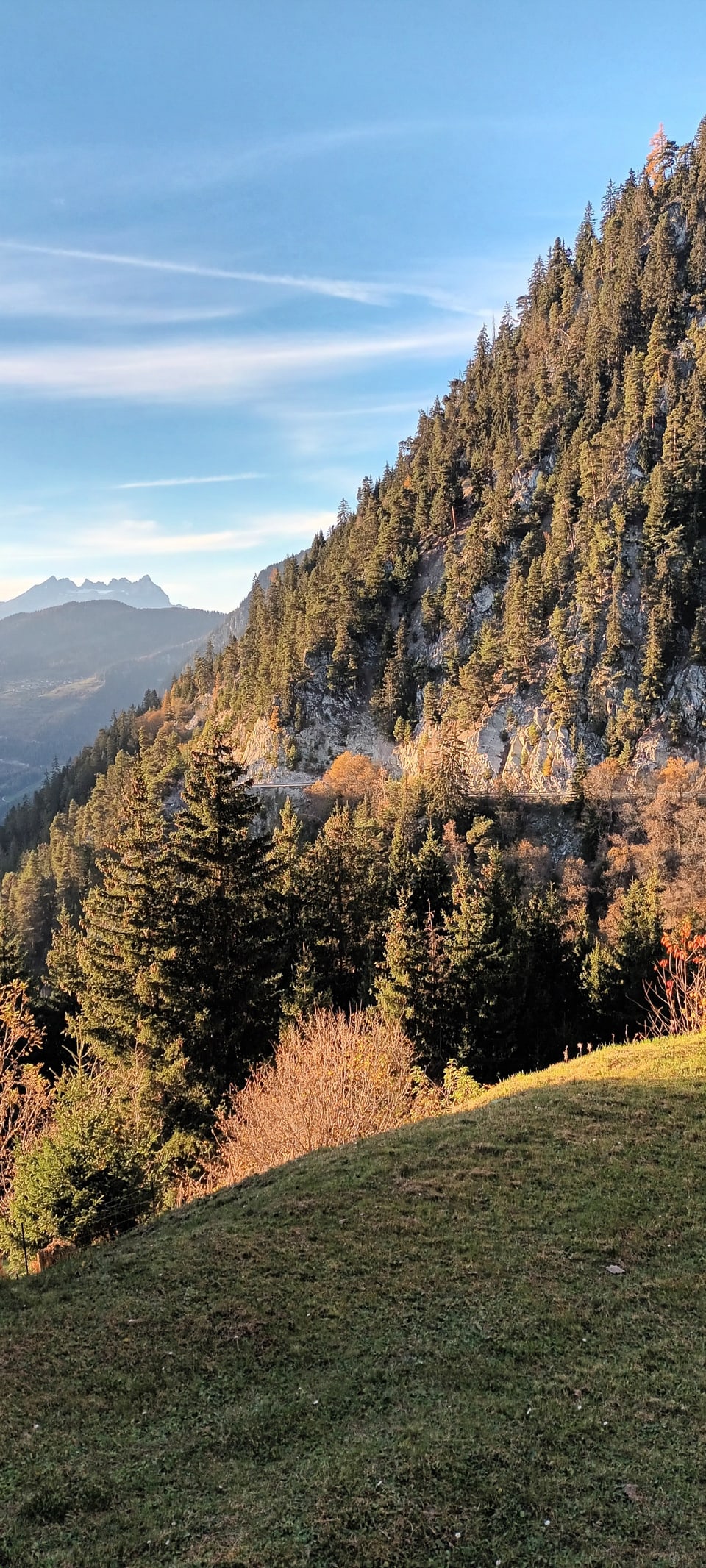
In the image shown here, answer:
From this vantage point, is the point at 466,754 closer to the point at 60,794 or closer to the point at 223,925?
the point at 223,925

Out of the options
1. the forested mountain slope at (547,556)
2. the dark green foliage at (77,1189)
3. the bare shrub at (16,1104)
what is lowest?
the bare shrub at (16,1104)

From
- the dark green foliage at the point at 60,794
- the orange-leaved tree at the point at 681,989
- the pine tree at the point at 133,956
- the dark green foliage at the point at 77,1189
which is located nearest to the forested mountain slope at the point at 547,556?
the dark green foliage at the point at 60,794

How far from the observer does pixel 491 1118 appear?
55.5ft

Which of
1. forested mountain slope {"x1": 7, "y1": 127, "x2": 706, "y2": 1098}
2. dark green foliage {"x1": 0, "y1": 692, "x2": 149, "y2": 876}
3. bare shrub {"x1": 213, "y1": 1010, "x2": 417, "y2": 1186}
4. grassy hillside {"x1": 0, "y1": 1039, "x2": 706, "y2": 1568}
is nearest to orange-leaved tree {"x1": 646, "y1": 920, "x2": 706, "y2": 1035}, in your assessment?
forested mountain slope {"x1": 7, "y1": 127, "x2": 706, "y2": 1098}

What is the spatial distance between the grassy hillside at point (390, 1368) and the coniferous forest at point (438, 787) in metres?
4.21

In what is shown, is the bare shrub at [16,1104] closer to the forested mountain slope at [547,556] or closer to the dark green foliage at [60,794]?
the forested mountain slope at [547,556]

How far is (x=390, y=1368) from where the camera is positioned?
9.45 meters

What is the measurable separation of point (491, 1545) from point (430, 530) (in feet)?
531

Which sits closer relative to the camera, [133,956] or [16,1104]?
[133,956]

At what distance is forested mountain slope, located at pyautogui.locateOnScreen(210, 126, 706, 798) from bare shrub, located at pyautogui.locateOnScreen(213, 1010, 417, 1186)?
230 feet

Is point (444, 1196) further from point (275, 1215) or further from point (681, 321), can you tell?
point (681, 321)

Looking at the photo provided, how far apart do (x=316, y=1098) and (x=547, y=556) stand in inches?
4573

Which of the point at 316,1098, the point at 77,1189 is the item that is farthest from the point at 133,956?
the point at 77,1189

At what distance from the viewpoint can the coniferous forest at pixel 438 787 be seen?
28.9 metres
